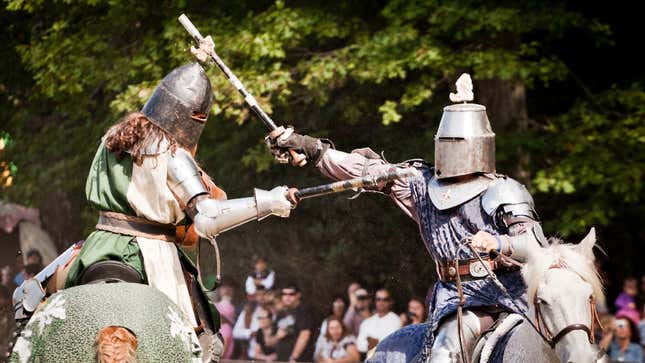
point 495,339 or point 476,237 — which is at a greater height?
point 476,237

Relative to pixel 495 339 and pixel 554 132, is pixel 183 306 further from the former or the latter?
pixel 554 132

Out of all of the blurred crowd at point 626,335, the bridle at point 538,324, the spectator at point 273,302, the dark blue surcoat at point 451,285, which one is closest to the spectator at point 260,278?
the spectator at point 273,302

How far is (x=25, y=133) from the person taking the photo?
1414 cm

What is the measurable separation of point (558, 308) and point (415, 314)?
15.4 feet

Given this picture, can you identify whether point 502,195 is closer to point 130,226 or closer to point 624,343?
point 130,226

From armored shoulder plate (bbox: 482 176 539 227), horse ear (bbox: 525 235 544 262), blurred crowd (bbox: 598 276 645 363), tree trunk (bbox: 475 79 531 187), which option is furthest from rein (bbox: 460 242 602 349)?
tree trunk (bbox: 475 79 531 187)

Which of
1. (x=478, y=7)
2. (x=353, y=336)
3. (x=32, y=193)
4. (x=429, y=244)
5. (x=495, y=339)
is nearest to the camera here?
(x=495, y=339)

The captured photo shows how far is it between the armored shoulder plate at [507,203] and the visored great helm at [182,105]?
137cm

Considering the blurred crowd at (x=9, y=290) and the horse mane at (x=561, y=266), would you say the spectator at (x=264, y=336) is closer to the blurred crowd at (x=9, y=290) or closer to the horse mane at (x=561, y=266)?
the blurred crowd at (x=9, y=290)

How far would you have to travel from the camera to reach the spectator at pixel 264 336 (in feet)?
34.4

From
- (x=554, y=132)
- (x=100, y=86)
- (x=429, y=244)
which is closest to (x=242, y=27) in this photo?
(x=100, y=86)

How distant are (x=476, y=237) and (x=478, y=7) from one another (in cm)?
576

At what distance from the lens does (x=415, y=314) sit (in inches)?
377

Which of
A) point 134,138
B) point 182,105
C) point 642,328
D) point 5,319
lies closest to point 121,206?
point 134,138
